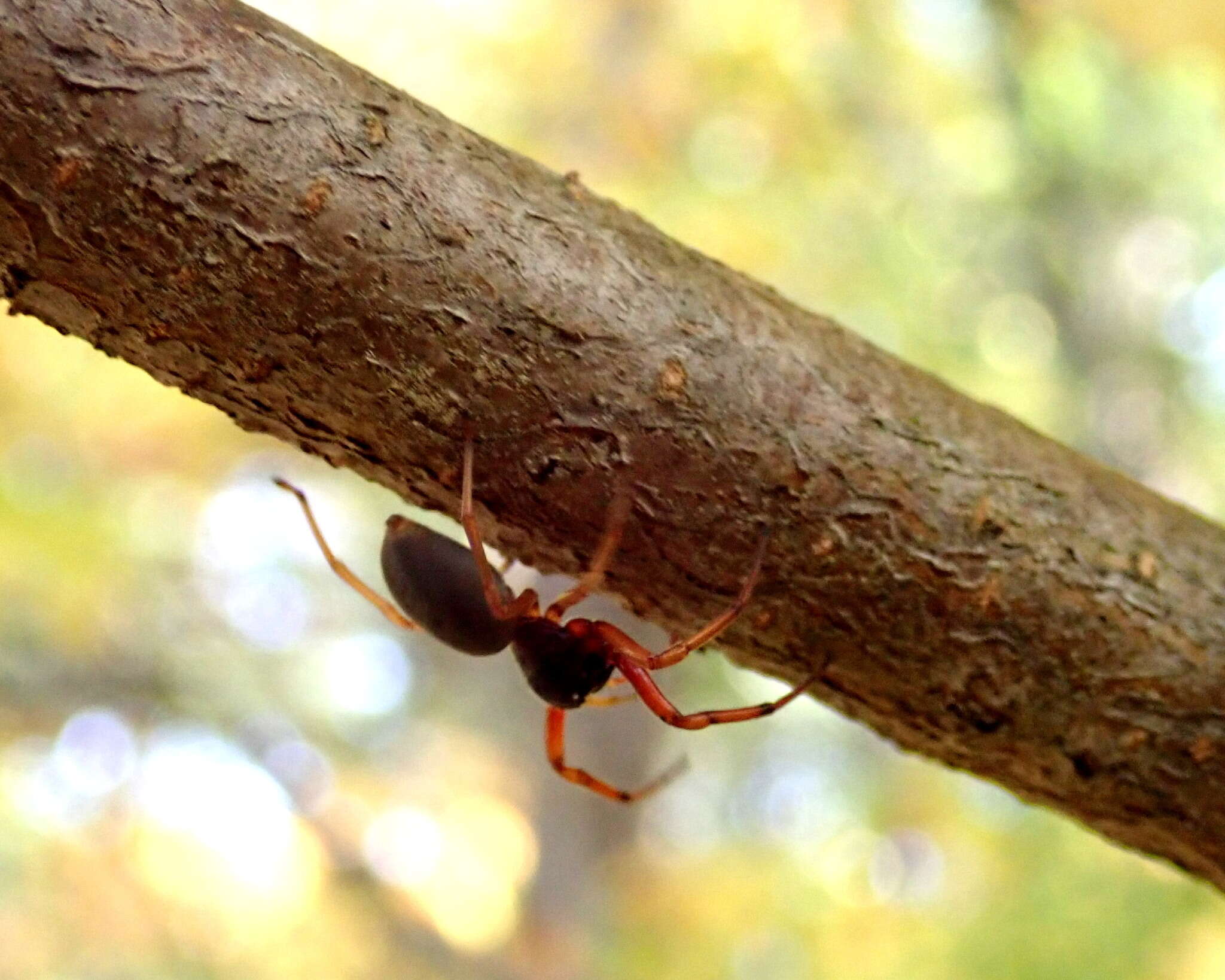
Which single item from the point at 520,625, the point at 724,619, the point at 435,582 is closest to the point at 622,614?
the point at 520,625

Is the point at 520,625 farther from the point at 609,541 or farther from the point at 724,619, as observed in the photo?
the point at 609,541

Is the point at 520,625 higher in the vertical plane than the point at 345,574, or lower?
higher

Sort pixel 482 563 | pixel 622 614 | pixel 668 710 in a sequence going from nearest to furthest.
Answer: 1. pixel 482 563
2. pixel 668 710
3. pixel 622 614

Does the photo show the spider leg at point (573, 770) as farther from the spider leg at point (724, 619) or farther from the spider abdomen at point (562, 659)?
the spider leg at point (724, 619)

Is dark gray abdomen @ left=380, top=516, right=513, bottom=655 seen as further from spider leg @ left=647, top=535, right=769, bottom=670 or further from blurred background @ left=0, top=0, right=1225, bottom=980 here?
blurred background @ left=0, top=0, right=1225, bottom=980

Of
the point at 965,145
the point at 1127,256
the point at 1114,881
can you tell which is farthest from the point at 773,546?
the point at 1127,256

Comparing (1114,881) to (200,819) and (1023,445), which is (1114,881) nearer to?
(1023,445)

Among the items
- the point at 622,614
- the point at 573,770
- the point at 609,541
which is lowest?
the point at 609,541

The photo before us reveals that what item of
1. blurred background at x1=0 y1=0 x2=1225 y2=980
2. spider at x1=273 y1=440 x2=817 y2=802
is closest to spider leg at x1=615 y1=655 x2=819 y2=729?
spider at x1=273 y1=440 x2=817 y2=802
